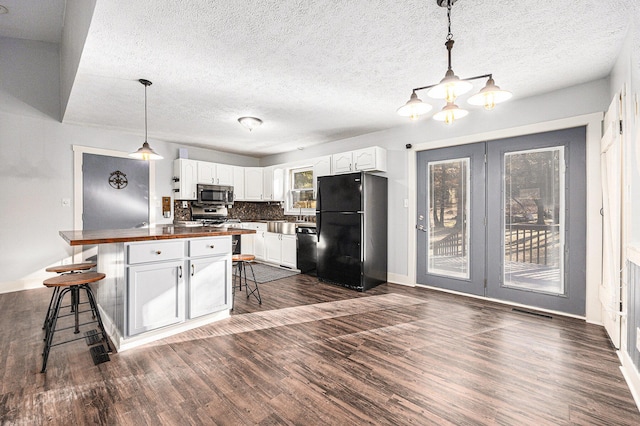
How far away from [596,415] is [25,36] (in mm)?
7183

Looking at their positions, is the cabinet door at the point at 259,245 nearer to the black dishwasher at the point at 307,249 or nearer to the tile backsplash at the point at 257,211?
the tile backsplash at the point at 257,211

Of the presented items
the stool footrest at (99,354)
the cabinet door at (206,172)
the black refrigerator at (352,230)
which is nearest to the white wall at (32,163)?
the cabinet door at (206,172)

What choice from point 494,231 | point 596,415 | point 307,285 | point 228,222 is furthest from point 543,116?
point 228,222

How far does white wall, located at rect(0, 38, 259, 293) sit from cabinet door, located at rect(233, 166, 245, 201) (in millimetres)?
2703

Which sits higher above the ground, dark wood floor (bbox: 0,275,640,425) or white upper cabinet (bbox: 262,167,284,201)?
white upper cabinet (bbox: 262,167,284,201)

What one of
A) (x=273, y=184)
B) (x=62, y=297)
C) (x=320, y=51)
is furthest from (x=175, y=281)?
(x=273, y=184)

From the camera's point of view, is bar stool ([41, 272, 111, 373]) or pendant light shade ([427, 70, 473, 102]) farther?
bar stool ([41, 272, 111, 373])

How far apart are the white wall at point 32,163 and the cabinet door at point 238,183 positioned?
8.87ft

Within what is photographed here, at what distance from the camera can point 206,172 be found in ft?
19.8

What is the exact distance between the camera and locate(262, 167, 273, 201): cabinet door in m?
6.70

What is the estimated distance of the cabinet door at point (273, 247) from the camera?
5875mm

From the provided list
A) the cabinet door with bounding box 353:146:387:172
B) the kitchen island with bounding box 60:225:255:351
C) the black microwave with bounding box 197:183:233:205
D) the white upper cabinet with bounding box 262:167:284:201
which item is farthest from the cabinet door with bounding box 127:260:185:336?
the white upper cabinet with bounding box 262:167:284:201

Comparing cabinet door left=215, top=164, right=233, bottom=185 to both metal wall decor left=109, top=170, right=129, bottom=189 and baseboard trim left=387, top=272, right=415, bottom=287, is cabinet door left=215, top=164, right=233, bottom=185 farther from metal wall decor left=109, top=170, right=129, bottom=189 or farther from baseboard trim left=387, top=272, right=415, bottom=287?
baseboard trim left=387, top=272, right=415, bottom=287

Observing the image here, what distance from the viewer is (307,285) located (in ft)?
15.0
